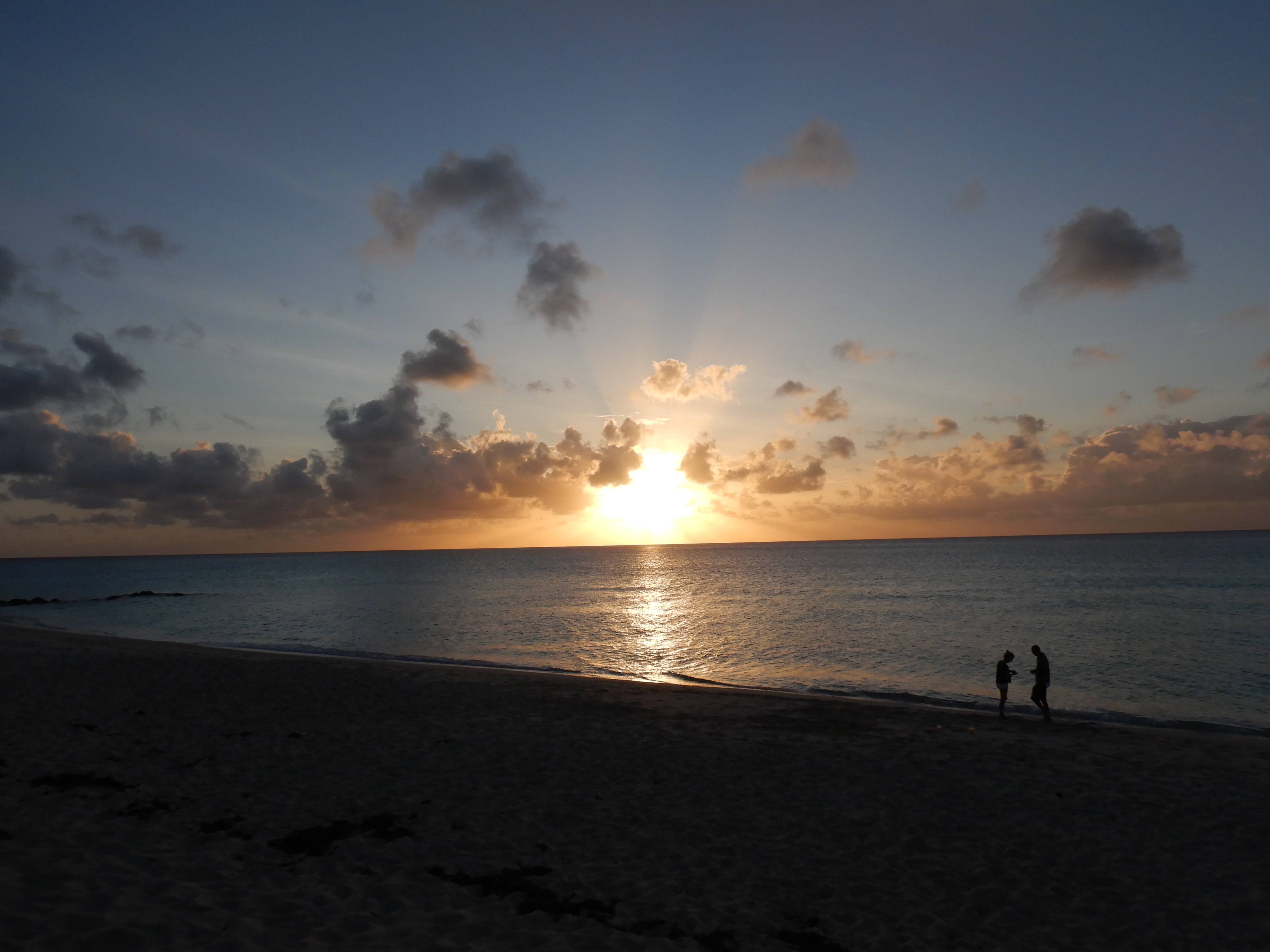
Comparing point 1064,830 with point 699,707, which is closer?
point 1064,830

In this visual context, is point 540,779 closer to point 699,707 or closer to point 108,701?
point 699,707

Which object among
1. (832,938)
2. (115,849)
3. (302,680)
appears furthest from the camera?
(302,680)

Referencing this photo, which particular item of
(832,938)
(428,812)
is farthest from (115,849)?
(832,938)

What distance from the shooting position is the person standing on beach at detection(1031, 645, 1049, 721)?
20938mm

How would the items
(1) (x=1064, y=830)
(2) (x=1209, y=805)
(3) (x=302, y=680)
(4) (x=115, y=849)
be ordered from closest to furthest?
(4) (x=115, y=849) → (1) (x=1064, y=830) → (2) (x=1209, y=805) → (3) (x=302, y=680)

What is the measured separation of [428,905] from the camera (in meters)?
8.74

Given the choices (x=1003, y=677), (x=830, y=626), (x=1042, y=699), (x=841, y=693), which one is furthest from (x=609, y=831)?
(x=830, y=626)

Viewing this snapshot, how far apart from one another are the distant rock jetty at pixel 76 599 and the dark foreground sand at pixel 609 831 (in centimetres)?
7705

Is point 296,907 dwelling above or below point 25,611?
above

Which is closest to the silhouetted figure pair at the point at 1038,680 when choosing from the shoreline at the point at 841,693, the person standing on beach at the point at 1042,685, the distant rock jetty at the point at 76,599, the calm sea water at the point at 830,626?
the person standing on beach at the point at 1042,685

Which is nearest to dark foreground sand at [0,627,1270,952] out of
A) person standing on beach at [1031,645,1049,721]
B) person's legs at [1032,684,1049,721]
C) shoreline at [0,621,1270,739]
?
person's legs at [1032,684,1049,721]

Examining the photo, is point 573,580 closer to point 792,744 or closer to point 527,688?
point 527,688

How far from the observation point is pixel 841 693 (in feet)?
87.9

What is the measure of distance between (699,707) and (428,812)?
11678 millimetres
